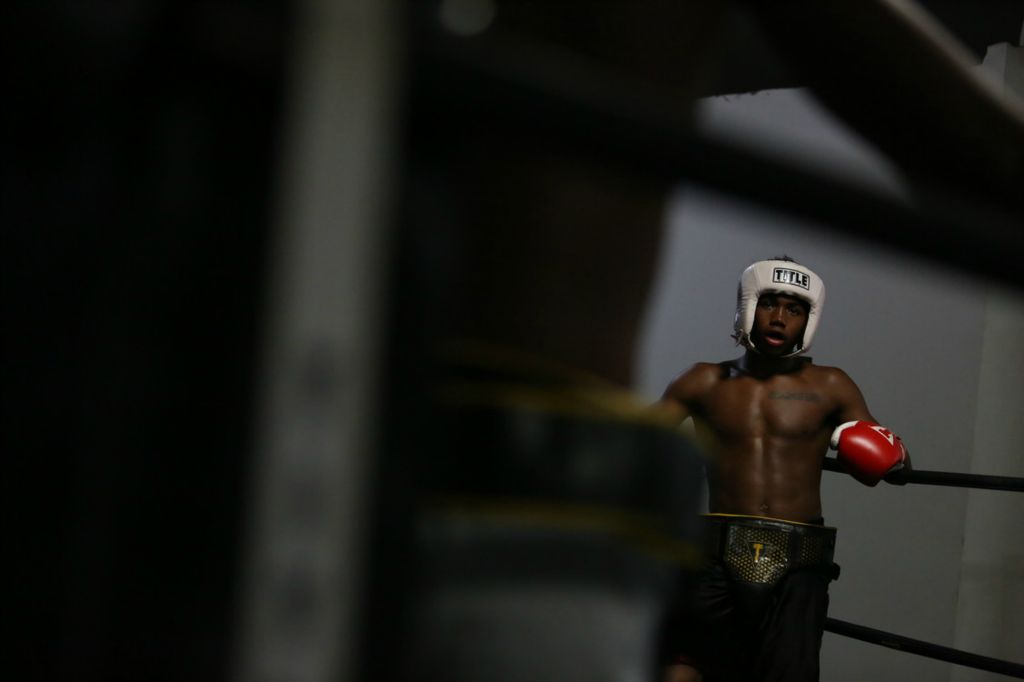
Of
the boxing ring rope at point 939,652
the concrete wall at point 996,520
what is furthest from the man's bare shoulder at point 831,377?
the concrete wall at point 996,520

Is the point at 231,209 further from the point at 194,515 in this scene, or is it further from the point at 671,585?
the point at 671,585

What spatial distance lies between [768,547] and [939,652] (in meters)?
→ 0.54

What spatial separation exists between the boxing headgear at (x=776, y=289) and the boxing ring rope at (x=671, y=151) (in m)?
2.22

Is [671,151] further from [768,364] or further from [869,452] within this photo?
[768,364]

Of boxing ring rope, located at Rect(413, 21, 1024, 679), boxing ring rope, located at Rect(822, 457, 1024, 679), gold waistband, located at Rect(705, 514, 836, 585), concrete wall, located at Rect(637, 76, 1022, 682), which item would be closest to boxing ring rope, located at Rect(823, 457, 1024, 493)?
boxing ring rope, located at Rect(822, 457, 1024, 679)

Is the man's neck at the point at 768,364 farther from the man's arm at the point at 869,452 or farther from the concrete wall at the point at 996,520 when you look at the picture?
the concrete wall at the point at 996,520

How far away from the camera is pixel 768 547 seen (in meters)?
2.32

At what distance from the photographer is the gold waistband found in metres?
2.30

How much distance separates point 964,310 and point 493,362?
3.39 m

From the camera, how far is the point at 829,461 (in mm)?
2389

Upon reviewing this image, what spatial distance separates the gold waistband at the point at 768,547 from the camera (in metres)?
2.30

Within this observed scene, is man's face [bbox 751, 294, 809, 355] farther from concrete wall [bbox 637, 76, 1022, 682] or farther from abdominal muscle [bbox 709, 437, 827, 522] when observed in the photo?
concrete wall [bbox 637, 76, 1022, 682]

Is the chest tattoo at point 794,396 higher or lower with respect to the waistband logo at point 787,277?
lower

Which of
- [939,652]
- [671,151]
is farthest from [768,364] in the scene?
[671,151]
